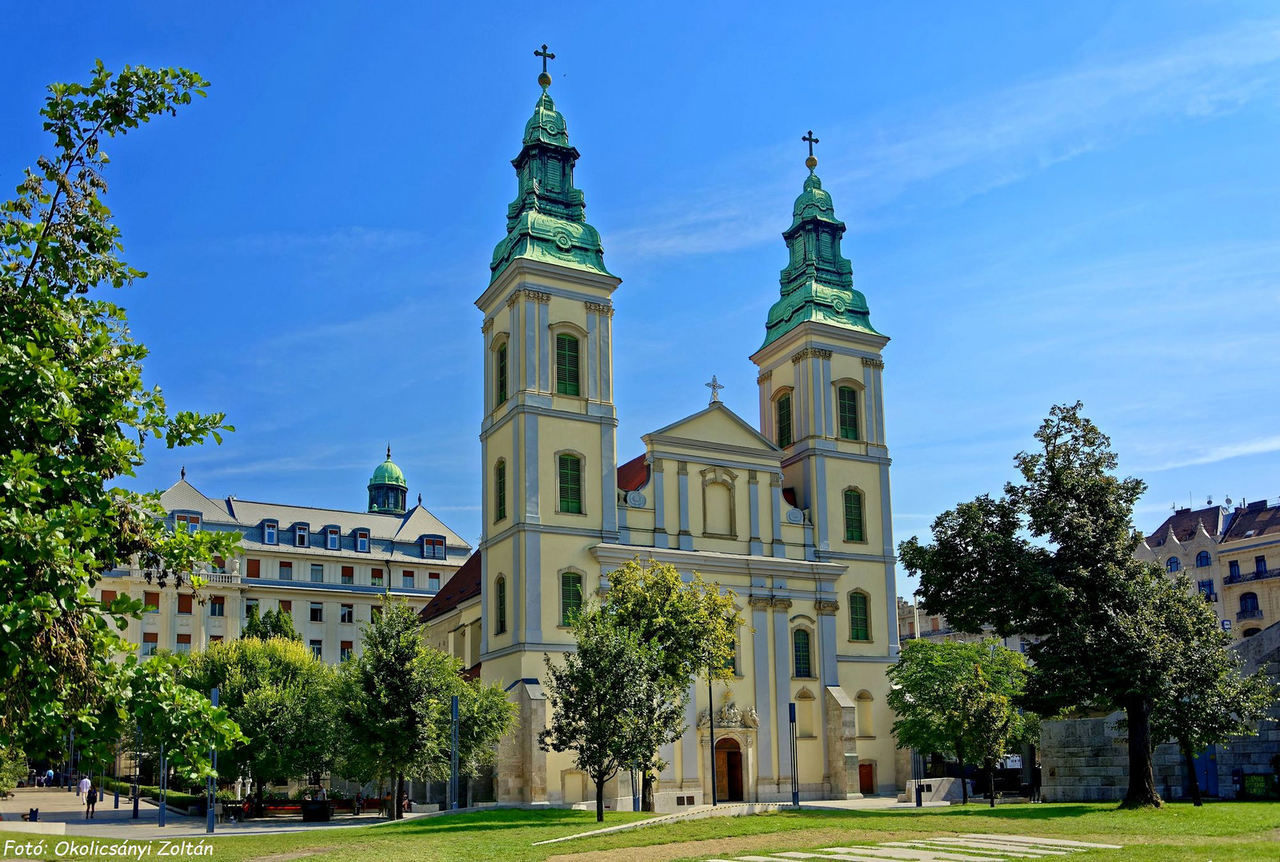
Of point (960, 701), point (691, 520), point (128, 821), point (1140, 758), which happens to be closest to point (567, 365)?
point (691, 520)

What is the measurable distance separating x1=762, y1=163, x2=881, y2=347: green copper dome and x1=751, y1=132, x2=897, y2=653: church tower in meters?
0.07

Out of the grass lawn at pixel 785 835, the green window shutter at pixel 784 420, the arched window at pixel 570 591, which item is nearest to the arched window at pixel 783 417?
the green window shutter at pixel 784 420

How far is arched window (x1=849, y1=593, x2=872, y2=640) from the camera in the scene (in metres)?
54.5

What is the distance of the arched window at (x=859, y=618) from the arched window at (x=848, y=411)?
26.0ft

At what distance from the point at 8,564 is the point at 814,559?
4760 centimetres

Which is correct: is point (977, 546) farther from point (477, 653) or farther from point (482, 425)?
point (477, 653)

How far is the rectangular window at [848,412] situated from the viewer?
57.1 meters

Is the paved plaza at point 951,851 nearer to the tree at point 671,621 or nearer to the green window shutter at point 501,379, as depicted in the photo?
the tree at point 671,621

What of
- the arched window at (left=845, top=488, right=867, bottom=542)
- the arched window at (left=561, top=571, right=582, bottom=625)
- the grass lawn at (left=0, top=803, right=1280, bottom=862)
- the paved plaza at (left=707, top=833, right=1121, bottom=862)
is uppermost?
the arched window at (left=845, top=488, right=867, bottom=542)

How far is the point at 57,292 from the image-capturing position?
11.0m

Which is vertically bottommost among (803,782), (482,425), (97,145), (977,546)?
(803,782)

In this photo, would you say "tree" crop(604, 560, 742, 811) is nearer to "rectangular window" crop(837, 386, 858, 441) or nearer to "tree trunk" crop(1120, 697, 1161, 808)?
"tree trunk" crop(1120, 697, 1161, 808)

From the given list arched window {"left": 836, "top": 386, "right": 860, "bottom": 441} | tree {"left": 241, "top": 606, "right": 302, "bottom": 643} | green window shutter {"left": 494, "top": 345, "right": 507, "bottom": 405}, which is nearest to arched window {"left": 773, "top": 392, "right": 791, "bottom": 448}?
arched window {"left": 836, "top": 386, "right": 860, "bottom": 441}

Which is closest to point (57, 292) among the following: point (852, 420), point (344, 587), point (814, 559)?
point (814, 559)
